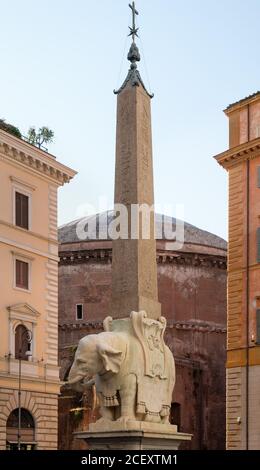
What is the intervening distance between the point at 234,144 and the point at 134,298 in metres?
17.3

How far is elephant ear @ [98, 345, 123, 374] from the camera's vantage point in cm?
1414

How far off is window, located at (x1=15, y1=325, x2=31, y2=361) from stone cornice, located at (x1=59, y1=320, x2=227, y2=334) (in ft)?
37.3

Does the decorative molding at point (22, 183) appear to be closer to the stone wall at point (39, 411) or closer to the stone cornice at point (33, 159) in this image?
the stone cornice at point (33, 159)

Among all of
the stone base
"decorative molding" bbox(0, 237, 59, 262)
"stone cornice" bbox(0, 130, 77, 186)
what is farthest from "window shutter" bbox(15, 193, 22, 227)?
the stone base

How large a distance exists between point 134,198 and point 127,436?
3904mm

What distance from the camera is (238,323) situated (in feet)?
99.4

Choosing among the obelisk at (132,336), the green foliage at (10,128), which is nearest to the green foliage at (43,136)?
the green foliage at (10,128)

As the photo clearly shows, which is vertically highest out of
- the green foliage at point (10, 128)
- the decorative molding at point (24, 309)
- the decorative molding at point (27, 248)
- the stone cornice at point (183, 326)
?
the green foliage at point (10, 128)

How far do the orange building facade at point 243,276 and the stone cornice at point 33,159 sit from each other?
5.27 m

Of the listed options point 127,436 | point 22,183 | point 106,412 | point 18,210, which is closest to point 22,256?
point 18,210

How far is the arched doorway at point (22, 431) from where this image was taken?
1129 inches

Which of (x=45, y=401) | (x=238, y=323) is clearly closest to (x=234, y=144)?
(x=238, y=323)

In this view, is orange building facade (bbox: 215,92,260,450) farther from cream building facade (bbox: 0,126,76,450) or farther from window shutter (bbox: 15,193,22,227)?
window shutter (bbox: 15,193,22,227)
